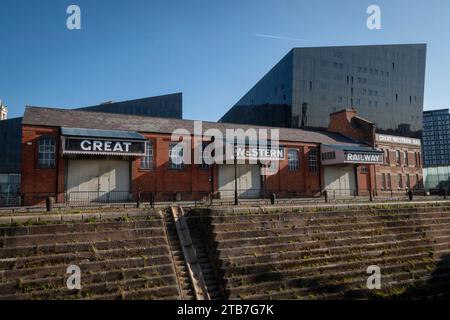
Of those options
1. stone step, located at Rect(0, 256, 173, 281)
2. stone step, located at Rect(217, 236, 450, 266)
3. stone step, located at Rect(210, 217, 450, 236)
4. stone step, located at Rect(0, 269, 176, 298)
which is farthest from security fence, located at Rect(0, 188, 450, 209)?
stone step, located at Rect(217, 236, 450, 266)

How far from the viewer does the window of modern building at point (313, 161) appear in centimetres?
3438

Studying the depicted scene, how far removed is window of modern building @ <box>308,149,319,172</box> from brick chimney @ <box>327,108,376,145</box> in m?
9.40

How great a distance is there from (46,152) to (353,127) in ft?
115

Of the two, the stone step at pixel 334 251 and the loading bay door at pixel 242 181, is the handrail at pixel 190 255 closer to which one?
the stone step at pixel 334 251

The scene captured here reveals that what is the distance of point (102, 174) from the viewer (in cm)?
2483

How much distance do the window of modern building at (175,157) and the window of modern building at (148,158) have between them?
1.66m

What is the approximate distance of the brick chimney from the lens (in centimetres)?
4000

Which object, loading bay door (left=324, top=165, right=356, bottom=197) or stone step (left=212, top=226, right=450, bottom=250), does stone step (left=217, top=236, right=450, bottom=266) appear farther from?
loading bay door (left=324, top=165, right=356, bottom=197)

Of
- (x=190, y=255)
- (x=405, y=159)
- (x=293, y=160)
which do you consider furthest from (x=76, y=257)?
(x=405, y=159)

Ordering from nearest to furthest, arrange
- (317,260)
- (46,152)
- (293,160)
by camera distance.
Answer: (317,260)
(46,152)
(293,160)

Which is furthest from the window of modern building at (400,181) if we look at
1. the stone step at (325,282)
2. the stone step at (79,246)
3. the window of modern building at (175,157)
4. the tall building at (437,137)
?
the tall building at (437,137)

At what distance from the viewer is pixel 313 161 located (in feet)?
113

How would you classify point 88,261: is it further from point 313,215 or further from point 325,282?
point 313,215
